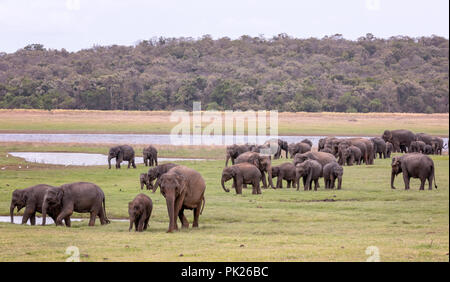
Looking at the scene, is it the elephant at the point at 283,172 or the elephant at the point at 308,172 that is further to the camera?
the elephant at the point at 283,172

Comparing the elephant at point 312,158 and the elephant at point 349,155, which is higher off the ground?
the elephant at point 312,158

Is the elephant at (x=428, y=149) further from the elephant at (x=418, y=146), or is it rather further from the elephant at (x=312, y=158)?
the elephant at (x=312, y=158)

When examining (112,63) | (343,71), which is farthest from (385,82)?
(112,63)

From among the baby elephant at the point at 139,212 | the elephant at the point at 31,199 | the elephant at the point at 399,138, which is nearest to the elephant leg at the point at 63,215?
the elephant at the point at 31,199

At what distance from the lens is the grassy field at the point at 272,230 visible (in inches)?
525

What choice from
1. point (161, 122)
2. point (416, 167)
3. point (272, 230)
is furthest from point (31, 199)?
point (161, 122)

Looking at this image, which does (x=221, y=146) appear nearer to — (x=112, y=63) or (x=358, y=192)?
(x=358, y=192)

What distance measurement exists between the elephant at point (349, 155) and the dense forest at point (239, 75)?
57561 mm

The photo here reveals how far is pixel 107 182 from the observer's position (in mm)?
30469

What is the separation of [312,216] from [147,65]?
117 metres

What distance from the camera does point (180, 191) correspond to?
56.8 feet

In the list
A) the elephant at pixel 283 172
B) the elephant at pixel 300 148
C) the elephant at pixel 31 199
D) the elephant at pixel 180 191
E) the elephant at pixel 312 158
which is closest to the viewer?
the elephant at pixel 180 191

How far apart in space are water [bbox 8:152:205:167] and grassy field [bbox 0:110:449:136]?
20.9 metres

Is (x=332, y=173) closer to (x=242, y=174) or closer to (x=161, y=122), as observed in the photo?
(x=242, y=174)
